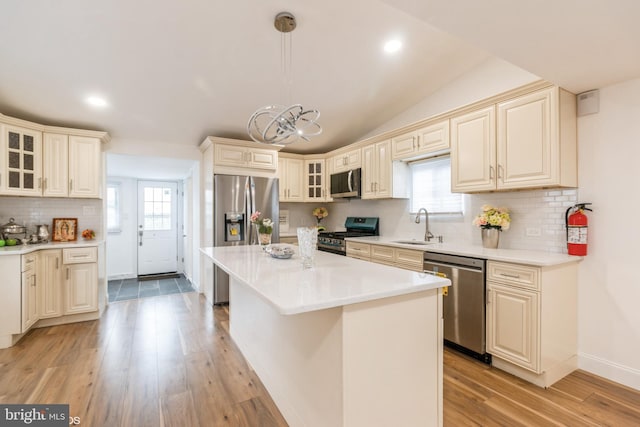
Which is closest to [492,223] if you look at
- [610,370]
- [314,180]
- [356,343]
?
[610,370]

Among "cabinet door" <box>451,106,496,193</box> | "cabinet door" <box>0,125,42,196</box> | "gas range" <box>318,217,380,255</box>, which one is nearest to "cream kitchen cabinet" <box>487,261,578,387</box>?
"cabinet door" <box>451,106,496,193</box>

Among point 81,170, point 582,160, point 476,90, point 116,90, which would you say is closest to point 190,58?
point 116,90

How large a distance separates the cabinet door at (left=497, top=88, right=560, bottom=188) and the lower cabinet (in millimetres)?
1019

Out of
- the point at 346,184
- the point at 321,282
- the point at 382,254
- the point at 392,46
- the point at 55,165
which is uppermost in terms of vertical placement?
the point at 392,46

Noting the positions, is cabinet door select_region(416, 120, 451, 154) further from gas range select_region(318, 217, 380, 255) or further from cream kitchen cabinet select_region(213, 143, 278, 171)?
cream kitchen cabinet select_region(213, 143, 278, 171)

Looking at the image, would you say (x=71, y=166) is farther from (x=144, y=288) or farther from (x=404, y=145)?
(x=404, y=145)

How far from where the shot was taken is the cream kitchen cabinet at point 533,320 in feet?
7.02

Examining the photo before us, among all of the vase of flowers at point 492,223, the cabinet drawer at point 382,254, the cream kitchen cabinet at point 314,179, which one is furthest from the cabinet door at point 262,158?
the vase of flowers at point 492,223

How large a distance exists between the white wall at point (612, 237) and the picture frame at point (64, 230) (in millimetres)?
5437

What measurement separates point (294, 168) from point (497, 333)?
370cm

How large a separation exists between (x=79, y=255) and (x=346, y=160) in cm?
361

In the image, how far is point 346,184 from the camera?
14.8 feet

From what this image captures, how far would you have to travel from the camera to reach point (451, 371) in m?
2.36

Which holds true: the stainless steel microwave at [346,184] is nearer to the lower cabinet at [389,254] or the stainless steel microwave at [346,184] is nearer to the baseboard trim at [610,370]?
the lower cabinet at [389,254]
